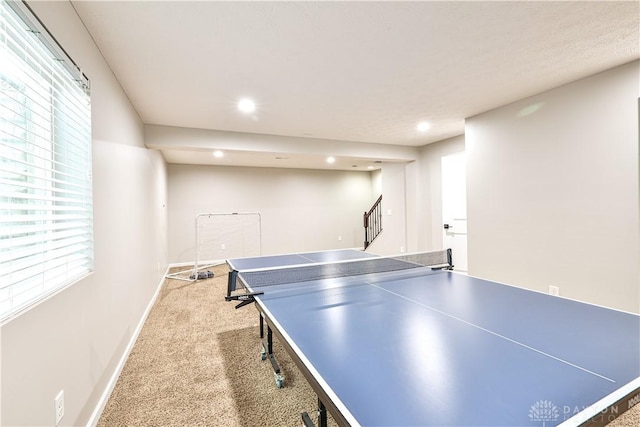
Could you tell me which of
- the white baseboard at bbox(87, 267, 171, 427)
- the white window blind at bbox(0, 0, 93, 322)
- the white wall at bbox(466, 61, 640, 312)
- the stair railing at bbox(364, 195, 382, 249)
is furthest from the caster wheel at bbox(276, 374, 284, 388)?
the stair railing at bbox(364, 195, 382, 249)

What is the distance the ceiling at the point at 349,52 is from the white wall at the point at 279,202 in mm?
3360

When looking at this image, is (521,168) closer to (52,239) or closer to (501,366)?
(501,366)

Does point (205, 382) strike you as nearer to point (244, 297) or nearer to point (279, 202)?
point (244, 297)

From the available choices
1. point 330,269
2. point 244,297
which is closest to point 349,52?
point 330,269

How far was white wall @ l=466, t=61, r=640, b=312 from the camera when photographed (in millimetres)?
2424

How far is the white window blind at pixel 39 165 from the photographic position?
1.03m

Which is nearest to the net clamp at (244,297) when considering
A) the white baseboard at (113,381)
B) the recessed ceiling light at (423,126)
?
the white baseboard at (113,381)

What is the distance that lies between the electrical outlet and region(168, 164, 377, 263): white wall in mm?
5484

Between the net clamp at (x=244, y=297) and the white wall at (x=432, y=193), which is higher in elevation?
the white wall at (x=432, y=193)

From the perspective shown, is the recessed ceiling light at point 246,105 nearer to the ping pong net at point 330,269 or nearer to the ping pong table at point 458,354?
the ping pong net at point 330,269

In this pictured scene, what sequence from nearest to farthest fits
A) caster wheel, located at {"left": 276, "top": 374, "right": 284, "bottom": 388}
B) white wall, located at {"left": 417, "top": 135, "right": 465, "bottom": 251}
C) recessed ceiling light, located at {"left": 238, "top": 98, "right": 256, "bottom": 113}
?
1. caster wheel, located at {"left": 276, "top": 374, "right": 284, "bottom": 388}
2. recessed ceiling light, located at {"left": 238, "top": 98, "right": 256, "bottom": 113}
3. white wall, located at {"left": 417, "top": 135, "right": 465, "bottom": 251}

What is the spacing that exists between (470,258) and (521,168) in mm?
1285

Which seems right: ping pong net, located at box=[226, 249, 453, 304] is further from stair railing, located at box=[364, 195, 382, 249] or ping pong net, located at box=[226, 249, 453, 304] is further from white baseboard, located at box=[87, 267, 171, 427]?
stair railing, located at box=[364, 195, 382, 249]

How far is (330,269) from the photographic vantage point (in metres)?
2.35
